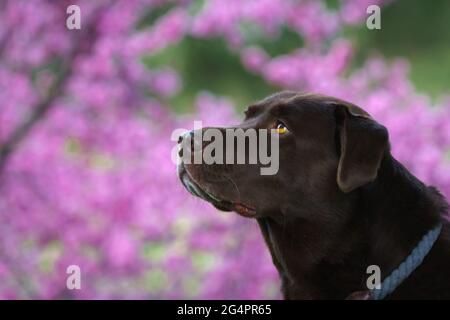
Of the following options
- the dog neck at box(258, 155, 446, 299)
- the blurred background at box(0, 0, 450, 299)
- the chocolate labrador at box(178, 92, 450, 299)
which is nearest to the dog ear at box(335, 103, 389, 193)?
the chocolate labrador at box(178, 92, 450, 299)

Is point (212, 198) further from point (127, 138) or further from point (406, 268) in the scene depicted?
point (127, 138)

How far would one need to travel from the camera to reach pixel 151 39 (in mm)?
5973

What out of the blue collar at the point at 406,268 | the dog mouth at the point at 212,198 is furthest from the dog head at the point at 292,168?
the blue collar at the point at 406,268

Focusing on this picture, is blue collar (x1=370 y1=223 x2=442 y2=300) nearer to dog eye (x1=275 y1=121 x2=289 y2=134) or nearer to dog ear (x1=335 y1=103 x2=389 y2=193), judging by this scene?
dog ear (x1=335 y1=103 x2=389 y2=193)

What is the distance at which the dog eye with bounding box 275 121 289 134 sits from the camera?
10.0 feet

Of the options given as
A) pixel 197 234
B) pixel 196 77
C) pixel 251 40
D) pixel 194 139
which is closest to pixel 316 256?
pixel 194 139

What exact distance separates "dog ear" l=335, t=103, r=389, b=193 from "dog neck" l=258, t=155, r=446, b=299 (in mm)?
105

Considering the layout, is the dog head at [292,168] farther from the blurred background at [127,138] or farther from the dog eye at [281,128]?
the blurred background at [127,138]

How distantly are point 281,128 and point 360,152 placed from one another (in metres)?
0.36

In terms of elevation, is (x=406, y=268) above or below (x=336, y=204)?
below

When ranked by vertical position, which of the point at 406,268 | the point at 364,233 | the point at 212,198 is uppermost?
the point at 212,198

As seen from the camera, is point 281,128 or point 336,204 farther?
point 281,128

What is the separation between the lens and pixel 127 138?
6.26m

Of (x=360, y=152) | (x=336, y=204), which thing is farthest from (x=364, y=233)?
(x=360, y=152)
